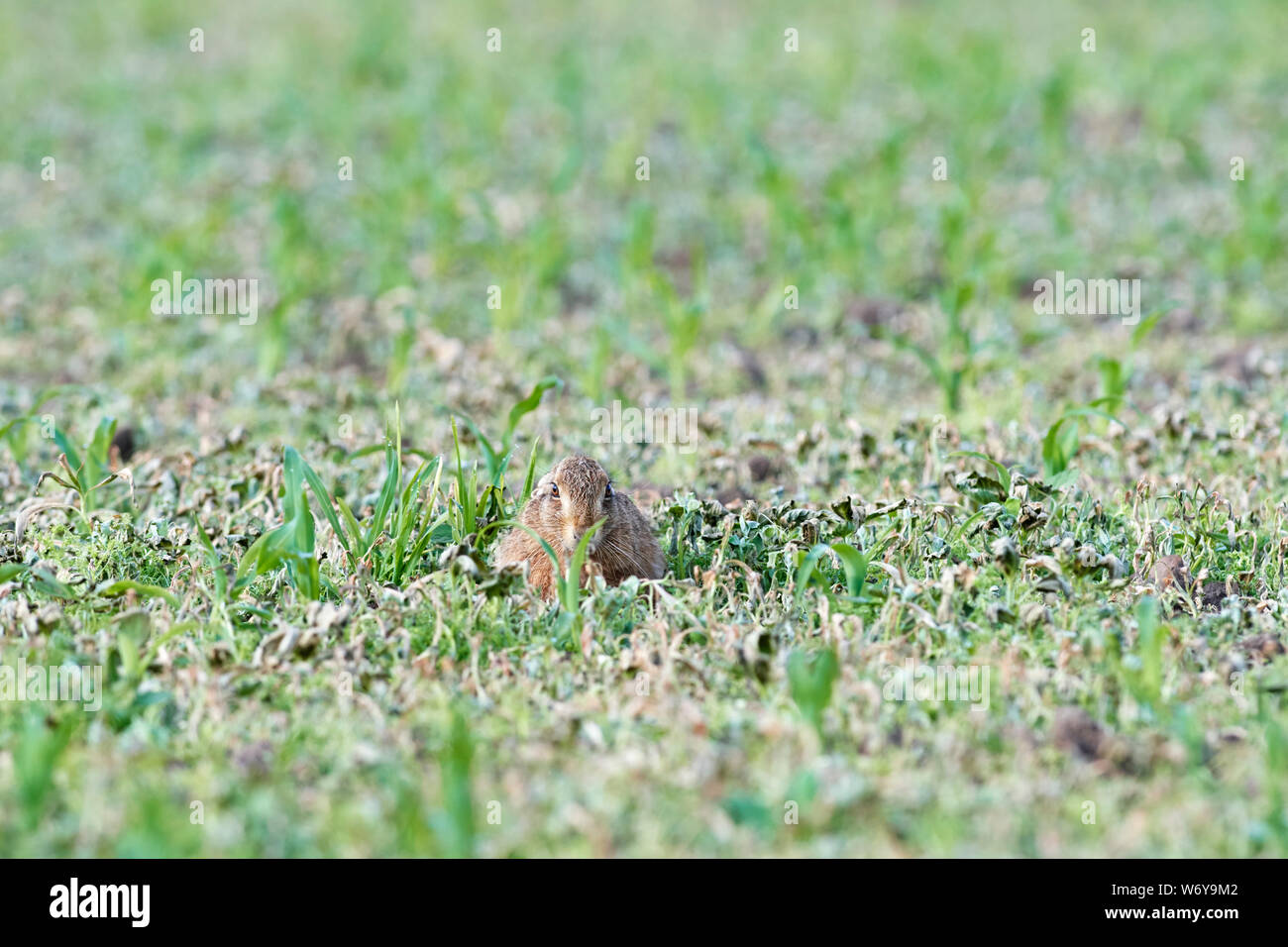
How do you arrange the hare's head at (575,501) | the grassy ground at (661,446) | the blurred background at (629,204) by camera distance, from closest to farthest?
the grassy ground at (661,446) < the hare's head at (575,501) < the blurred background at (629,204)

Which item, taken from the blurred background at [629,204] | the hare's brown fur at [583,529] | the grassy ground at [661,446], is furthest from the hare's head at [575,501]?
the blurred background at [629,204]

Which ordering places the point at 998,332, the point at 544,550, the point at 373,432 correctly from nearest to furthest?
1. the point at 544,550
2. the point at 373,432
3. the point at 998,332

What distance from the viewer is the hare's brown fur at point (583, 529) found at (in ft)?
15.9

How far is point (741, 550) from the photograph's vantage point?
204 inches

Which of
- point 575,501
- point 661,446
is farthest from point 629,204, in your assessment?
point 575,501

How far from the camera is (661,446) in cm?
669

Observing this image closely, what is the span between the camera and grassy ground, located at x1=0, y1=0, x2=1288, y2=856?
12.2 feet

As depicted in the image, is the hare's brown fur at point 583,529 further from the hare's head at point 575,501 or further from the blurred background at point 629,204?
the blurred background at point 629,204

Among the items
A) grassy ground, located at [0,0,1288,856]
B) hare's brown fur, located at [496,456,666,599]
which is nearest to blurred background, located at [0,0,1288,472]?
grassy ground, located at [0,0,1288,856]

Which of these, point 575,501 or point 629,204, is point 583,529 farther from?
point 629,204

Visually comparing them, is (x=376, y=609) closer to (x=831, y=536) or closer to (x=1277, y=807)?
(x=831, y=536)

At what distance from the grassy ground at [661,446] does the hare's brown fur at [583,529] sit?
21 centimetres
